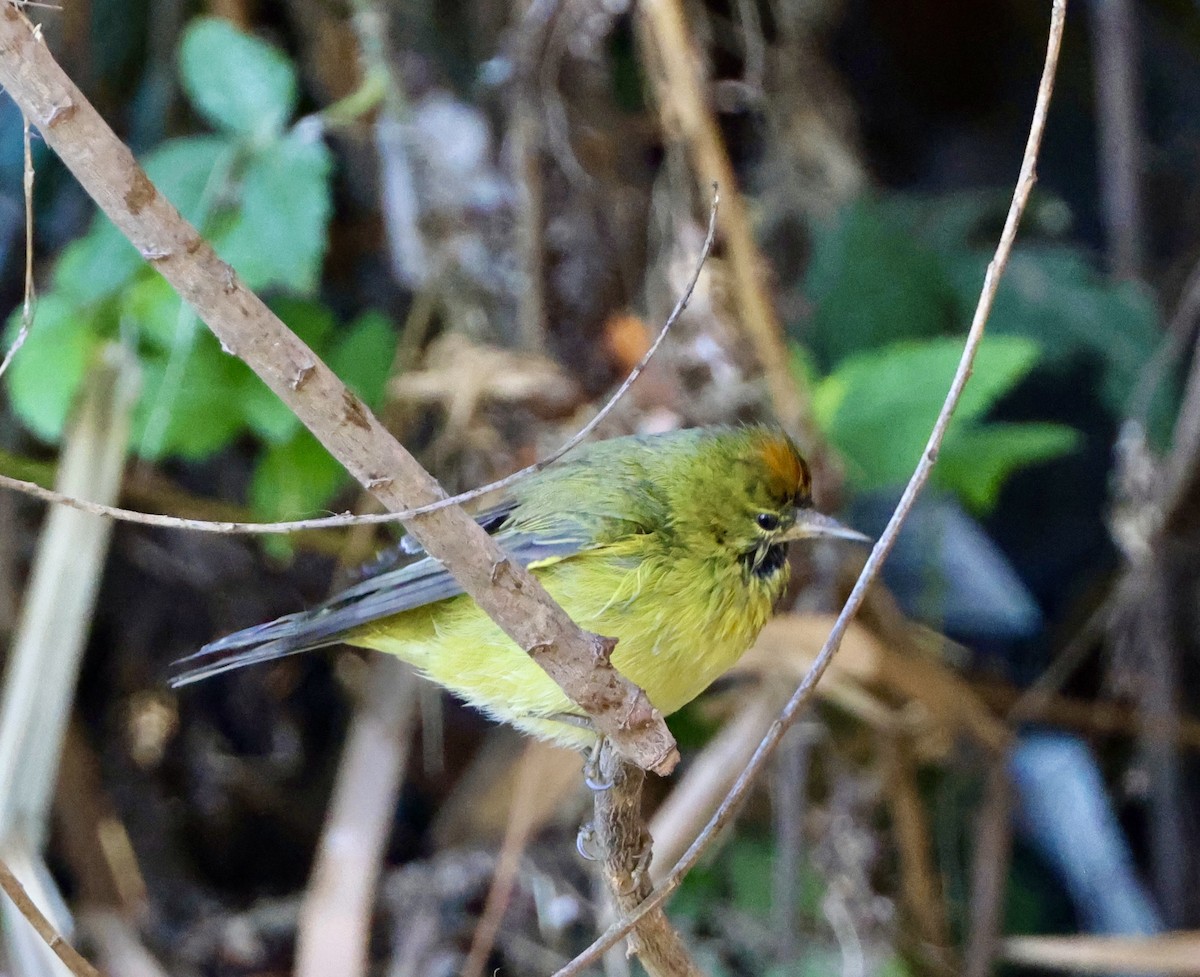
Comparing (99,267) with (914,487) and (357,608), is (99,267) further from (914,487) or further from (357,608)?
(914,487)

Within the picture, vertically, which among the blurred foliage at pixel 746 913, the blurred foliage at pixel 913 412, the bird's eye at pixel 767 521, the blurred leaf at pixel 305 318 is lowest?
the blurred foliage at pixel 746 913

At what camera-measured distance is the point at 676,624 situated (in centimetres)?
183

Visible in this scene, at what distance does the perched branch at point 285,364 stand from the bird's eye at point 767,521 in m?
0.81

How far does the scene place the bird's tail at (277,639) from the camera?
1715mm

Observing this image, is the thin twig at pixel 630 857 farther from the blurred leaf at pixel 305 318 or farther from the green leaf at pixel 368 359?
the blurred leaf at pixel 305 318

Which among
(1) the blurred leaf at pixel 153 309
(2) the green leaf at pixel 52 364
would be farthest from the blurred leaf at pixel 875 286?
(2) the green leaf at pixel 52 364

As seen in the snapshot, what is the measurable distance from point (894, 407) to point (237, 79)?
4.82 ft

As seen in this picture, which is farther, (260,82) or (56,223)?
(56,223)

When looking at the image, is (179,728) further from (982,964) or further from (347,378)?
(982,964)

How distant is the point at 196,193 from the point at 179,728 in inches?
60.5

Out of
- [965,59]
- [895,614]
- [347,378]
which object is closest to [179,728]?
[347,378]

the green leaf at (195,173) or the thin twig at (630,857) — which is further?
the green leaf at (195,173)

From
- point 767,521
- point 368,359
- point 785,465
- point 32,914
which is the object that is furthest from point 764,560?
point 32,914

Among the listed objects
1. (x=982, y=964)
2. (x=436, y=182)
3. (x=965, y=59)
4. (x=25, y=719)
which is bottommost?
(x=982, y=964)
